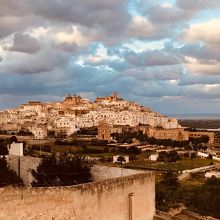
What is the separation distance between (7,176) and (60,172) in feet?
5.00

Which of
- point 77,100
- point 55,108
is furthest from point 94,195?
point 77,100

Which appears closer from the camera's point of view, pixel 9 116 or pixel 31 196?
pixel 31 196

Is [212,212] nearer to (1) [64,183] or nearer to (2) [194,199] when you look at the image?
(2) [194,199]

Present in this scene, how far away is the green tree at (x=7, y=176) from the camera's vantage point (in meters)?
13.1

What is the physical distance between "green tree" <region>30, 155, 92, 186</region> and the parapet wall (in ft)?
7.45

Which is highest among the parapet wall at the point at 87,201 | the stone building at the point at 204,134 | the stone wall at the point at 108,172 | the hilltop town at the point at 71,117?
the hilltop town at the point at 71,117

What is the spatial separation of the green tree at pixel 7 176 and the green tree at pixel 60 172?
58cm

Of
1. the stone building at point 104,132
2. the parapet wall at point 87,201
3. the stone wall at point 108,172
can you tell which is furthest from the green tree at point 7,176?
the stone building at point 104,132

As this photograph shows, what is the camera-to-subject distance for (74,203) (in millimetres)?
9461

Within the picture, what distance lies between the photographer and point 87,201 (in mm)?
9680

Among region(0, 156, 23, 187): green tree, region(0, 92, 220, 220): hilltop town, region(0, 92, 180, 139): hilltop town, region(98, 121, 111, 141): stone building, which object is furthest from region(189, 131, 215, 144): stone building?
region(0, 156, 23, 187): green tree

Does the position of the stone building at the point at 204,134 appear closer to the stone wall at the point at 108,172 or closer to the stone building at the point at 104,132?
the stone building at the point at 104,132

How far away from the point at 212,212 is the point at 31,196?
1366 cm

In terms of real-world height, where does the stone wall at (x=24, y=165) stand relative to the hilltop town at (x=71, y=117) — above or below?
below
